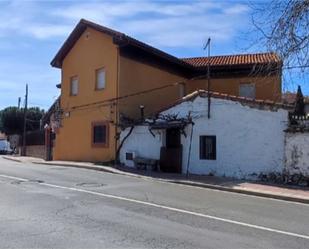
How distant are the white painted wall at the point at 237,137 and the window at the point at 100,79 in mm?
7230

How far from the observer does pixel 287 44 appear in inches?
322

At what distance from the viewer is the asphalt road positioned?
8.20 meters

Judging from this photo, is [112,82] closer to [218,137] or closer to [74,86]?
[74,86]

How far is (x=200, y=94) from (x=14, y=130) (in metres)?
43.0

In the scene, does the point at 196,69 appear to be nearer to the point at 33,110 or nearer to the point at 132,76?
the point at 132,76

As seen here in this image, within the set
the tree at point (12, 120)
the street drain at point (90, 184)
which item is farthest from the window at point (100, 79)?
the tree at point (12, 120)

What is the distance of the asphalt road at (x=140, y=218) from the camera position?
323 inches

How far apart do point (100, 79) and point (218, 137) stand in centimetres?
976

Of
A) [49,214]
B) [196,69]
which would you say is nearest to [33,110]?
[196,69]

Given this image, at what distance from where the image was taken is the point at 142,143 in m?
23.8

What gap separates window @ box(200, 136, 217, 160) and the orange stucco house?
529 centimetres

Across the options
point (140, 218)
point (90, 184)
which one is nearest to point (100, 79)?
point (90, 184)

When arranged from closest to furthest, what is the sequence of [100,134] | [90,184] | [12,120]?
[90,184]
[100,134]
[12,120]

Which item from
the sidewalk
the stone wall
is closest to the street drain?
the sidewalk
